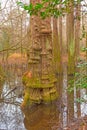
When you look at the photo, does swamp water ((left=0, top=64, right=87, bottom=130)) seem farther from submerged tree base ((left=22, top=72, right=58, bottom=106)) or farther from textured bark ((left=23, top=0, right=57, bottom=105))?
textured bark ((left=23, top=0, right=57, bottom=105))

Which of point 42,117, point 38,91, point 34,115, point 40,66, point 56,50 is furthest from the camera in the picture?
point 56,50

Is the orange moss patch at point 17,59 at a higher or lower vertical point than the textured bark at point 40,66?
lower

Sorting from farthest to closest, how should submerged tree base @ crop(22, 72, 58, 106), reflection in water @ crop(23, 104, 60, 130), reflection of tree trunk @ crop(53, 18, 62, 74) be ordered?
reflection of tree trunk @ crop(53, 18, 62, 74), submerged tree base @ crop(22, 72, 58, 106), reflection in water @ crop(23, 104, 60, 130)

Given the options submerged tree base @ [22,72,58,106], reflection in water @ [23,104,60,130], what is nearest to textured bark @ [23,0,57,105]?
submerged tree base @ [22,72,58,106]

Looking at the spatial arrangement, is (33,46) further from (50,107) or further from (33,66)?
(50,107)

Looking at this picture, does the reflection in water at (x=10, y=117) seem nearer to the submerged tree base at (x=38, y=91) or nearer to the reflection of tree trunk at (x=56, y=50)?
the submerged tree base at (x=38, y=91)

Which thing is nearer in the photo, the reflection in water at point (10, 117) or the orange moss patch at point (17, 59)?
the reflection in water at point (10, 117)

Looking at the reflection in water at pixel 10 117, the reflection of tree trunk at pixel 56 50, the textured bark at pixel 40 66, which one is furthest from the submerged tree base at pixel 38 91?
the reflection of tree trunk at pixel 56 50

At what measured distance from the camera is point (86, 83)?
417 cm

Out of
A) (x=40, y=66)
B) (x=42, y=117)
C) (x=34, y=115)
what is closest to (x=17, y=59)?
(x=40, y=66)

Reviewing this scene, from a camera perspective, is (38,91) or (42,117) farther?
(38,91)

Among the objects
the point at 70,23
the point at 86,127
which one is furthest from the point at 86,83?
the point at 70,23

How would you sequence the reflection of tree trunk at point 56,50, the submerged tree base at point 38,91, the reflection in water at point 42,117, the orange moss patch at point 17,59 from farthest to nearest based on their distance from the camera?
the orange moss patch at point 17,59, the reflection of tree trunk at point 56,50, the submerged tree base at point 38,91, the reflection in water at point 42,117

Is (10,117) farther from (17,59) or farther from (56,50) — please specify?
(17,59)
